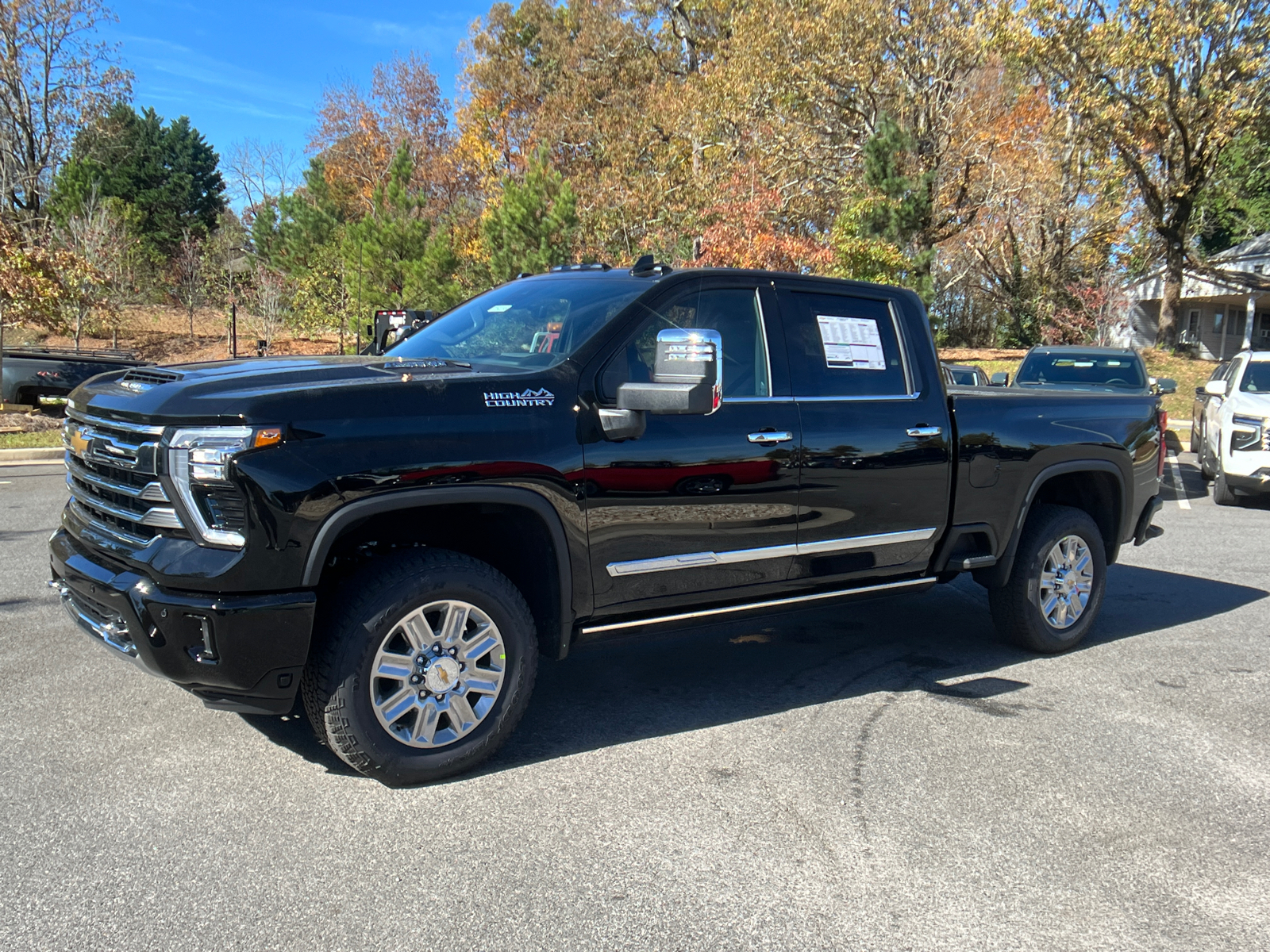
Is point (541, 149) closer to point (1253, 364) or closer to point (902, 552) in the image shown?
point (1253, 364)

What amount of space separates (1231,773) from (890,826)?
5.43 ft

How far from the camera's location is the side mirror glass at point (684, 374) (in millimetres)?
3797

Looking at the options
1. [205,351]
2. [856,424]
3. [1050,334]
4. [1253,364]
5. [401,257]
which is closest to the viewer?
[856,424]

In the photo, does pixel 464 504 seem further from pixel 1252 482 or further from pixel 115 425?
pixel 1252 482

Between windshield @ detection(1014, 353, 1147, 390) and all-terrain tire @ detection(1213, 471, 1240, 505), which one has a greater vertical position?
windshield @ detection(1014, 353, 1147, 390)

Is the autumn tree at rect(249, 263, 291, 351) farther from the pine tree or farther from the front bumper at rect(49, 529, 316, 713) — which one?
the front bumper at rect(49, 529, 316, 713)

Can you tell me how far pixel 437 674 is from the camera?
387 cm

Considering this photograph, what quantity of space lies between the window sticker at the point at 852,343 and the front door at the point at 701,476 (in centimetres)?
34

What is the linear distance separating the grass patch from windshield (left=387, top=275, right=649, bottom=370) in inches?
436

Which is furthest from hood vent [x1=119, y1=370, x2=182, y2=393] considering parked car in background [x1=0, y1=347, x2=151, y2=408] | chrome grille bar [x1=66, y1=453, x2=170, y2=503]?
parked car in background [x1=0, y1=347, x2=151, y2=408]

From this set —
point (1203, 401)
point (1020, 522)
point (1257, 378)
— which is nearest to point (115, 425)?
point (1020, 522)

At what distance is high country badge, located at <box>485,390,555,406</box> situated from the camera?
390 centimetres

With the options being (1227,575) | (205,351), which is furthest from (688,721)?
(205,351)

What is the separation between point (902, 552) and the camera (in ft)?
17.0
